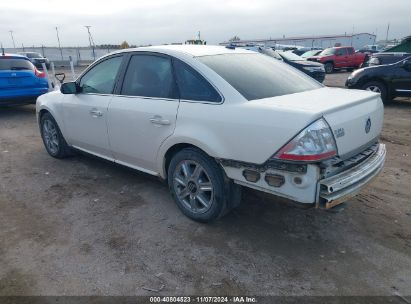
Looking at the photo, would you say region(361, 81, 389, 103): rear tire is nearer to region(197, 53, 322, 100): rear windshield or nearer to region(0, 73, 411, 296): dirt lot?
region(0, 73, 411, 296): dirt lot

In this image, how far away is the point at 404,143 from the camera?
20.6 ft

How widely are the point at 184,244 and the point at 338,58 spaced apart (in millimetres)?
22611

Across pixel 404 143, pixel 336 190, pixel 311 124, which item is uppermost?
pixel 311 124

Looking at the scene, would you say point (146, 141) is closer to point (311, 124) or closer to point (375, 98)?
point (311, 124)

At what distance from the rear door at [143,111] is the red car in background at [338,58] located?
2065 centimetres

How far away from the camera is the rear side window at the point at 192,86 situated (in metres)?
3.21

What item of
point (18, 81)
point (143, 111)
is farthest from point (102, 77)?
point (18, 81)

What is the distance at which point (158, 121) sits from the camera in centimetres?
354

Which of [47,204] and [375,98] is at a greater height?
[375,98]

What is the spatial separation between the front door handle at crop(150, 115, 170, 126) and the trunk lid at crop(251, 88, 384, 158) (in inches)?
38.3

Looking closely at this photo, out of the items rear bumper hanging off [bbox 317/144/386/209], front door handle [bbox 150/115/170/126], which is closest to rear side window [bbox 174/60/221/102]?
front door handle [bbox 150/115/170/126]

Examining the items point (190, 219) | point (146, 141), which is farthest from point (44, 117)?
point (190, 219)

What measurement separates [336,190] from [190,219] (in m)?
1.53

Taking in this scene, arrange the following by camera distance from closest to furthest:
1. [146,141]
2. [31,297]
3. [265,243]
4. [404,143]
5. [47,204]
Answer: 1. [31,297]
2. [265,243]
3. [146,141]
4. [47,204]
5. [404,143]
